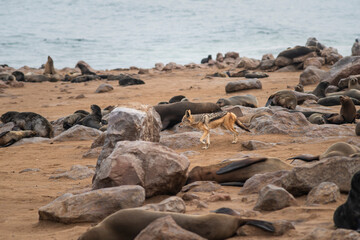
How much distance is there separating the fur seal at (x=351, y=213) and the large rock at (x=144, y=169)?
1886mm

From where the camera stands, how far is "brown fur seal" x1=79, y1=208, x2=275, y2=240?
3229 millimetres

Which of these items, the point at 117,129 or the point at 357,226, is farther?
the point at 117,129

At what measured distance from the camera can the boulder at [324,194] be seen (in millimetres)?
3824

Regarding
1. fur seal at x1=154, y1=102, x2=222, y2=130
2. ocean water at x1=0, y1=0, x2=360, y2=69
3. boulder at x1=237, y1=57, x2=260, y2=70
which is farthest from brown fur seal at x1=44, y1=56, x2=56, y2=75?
fur seal at x1=154, y1=102, x2=222, y2=130

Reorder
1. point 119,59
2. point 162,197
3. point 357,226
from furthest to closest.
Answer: point 119,59
point 162,197
point 357,226

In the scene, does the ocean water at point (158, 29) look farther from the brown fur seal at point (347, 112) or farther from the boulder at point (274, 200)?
the boulder at point (274, 200)

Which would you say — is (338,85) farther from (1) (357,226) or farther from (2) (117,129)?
(1) (357,226)

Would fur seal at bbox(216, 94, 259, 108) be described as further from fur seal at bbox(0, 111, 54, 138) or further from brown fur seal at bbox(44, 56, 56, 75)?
brown fur seal at bbox(44, 56, 56, 75)

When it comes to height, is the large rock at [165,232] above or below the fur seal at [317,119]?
above

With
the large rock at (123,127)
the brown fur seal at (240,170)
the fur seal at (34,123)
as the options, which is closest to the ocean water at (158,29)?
the fur seal at (34,123)

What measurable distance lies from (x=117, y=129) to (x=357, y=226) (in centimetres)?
351

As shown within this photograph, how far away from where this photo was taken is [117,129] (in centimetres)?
598

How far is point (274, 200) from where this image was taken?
151 inches

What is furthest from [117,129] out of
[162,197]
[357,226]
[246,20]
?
[246,20]
